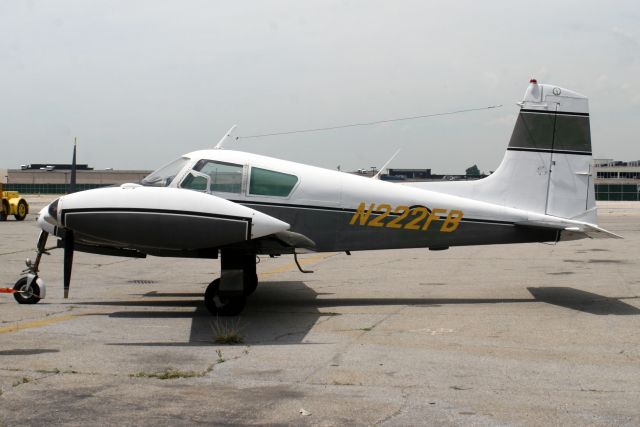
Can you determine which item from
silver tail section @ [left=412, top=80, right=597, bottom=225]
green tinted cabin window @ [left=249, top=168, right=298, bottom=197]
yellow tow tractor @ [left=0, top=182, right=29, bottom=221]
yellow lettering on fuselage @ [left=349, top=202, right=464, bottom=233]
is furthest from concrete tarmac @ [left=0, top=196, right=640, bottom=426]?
yellow tow tractor @ [left=0, top=182, right=29, bottom=221]

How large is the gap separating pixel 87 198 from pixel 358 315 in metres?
4.32

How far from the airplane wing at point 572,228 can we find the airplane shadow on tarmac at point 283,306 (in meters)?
1.12

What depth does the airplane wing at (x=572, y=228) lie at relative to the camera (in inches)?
466

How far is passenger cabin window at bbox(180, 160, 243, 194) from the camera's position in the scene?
11.5 metres

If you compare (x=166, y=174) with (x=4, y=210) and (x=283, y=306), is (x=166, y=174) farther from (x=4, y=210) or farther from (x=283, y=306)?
(x=4, y=210)

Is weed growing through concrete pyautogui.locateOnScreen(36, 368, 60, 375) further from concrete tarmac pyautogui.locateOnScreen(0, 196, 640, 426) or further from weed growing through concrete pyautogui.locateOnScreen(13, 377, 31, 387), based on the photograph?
weed growing through concrete pyautogui.locateOnScreen(13, 377, 31, 387)

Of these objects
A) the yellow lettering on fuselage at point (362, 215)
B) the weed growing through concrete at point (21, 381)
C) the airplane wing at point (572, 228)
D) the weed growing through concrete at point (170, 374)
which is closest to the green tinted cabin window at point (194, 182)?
the yellow lettering on fuselage at point (362, 215)

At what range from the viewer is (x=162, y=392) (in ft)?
22.2

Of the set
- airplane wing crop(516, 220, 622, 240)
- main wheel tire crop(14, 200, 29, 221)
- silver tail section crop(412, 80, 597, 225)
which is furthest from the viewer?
main wheel tire crop(14, 200, 29, 221)

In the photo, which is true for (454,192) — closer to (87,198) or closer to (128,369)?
(87,198)

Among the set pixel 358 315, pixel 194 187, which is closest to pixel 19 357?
pixel 194 187

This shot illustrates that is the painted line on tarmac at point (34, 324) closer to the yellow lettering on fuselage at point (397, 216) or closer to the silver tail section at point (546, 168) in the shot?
the yellow lettering on fuselage at point (397, 216)

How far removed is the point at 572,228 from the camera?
11961mm

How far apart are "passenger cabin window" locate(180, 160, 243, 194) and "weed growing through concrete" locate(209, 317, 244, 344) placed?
209 centimetres
